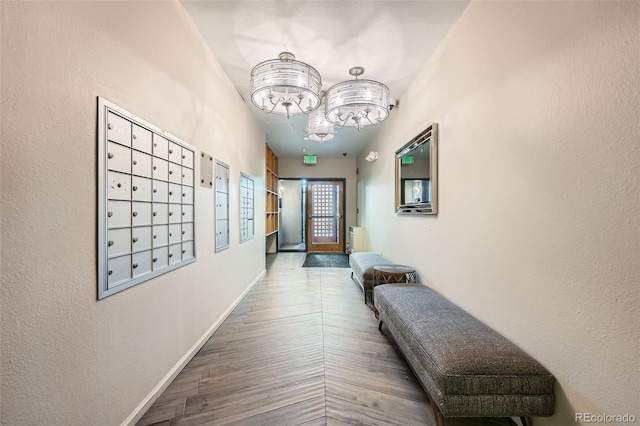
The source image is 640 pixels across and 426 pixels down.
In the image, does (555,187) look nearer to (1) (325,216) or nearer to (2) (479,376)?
(2) (479,376)

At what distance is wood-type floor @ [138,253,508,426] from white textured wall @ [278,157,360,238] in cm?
452

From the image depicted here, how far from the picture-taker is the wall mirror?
230 cm

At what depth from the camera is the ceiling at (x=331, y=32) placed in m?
1.76

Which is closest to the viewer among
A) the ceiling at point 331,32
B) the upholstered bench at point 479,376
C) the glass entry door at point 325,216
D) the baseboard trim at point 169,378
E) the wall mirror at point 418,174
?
the upholstered bench at point 479,376

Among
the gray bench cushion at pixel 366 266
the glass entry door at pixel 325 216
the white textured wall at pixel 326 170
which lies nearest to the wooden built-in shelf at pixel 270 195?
the white textured wall at pixel 326 170

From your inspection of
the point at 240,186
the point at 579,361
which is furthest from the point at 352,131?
the point at 579,361

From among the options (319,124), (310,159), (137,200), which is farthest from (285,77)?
(310,159)

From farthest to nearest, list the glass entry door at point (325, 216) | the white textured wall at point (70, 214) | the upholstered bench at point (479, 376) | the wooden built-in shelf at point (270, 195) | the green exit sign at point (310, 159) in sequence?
the glass entry door at point (325, 216)
the green exit sign at point (310, 159)
the wooden built-in shelf at point (270, 195)
the upholstered bench at point (479, 376)
the white textured wall at point (70, 214)

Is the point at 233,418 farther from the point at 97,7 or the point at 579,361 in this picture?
the point at 97,7

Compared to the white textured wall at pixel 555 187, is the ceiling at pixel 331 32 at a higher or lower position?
higher

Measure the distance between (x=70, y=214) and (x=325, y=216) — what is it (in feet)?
20.3

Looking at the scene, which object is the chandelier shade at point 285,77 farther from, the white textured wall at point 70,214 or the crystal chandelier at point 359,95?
the white textured wall at point 70,214

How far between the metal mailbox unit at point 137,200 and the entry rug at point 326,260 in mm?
3647

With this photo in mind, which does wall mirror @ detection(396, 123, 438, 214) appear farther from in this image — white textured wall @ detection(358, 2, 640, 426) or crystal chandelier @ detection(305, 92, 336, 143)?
crystal chandelier @ detection(305, 92, 336, 143)
